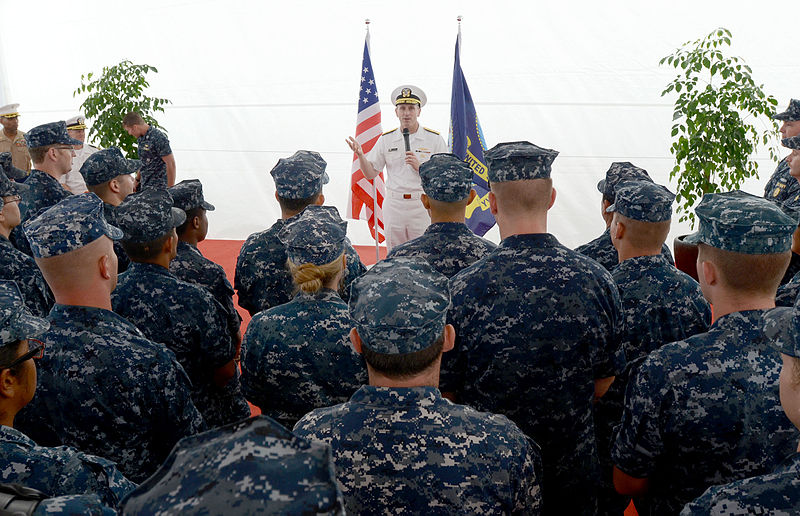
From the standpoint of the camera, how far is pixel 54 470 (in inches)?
43.8

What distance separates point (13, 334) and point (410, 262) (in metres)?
0.80

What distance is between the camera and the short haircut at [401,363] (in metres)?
1.18

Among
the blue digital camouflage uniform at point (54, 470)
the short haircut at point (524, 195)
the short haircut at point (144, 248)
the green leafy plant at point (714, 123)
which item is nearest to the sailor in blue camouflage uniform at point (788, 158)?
the green leafy plant at point (714, 123)

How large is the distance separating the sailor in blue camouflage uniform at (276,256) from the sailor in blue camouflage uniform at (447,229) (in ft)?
1.18

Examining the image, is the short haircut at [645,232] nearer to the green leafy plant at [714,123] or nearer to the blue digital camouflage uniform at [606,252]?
the blue digital camouflage uniform at [606,252]

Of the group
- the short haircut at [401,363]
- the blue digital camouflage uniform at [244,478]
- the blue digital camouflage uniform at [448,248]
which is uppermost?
the blue digital camouflage uniform at [244,478]

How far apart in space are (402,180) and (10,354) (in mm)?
3899

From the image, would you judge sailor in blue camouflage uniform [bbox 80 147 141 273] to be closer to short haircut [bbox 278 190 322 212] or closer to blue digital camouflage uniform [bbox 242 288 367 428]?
short haircut [bbox 278 190 322 212]

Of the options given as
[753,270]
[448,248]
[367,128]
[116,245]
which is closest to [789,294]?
[753,270]

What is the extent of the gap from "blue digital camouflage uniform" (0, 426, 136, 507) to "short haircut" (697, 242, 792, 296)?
4.64 feet

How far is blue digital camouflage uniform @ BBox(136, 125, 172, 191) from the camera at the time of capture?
17.8ft

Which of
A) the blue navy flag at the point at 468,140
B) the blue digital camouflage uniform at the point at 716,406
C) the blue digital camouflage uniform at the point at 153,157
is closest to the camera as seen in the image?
the blue digital camouflage uniform at the point at 716,406

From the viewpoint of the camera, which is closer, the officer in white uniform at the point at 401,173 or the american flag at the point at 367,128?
the officer in white uniform at the point at 401,173

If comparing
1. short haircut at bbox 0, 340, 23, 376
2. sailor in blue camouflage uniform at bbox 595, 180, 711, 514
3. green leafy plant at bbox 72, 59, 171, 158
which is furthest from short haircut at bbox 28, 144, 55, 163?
sailor in blue camouflage uniform at bbox 595, 180, 711, 514
